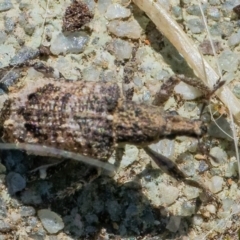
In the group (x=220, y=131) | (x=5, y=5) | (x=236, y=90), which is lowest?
(x=220, y=131)

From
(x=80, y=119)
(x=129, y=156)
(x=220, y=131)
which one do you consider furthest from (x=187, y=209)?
(x=80, y=119)

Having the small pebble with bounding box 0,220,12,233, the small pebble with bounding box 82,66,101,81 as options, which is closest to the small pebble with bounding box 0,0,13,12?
the small pebble with bounding box 82,66,101,81

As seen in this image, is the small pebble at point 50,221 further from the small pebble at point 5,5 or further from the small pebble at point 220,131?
the small pebble at point 5,5

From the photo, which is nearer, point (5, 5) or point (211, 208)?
point (211, 208)

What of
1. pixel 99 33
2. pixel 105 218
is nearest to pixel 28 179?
pixel 105 218

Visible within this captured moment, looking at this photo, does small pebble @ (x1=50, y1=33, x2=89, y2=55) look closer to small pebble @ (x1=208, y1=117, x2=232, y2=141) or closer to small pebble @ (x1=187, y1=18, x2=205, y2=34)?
small pebble @ (x1=187, y1=18, x2=205, y2=34)

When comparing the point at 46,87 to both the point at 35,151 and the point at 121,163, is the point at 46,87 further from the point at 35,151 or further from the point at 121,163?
the point at 121,163

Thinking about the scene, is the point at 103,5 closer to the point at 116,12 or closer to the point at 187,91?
the point at 116,12
